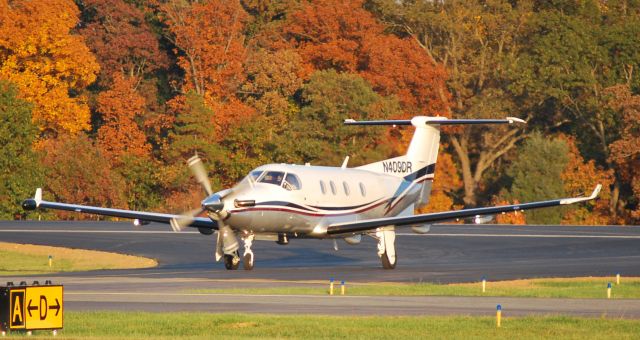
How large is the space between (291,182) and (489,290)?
27.9 feet

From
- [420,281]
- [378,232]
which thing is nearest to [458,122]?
[378,232]

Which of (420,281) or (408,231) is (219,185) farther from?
(420,281)

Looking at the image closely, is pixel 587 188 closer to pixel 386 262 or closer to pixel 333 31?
pixel 333 31

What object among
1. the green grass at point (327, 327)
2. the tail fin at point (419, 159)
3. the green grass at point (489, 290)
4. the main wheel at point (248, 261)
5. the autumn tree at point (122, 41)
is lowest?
the green grass at point (327, 327)

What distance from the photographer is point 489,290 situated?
100ft

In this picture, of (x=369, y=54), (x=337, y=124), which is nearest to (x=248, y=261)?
(x=337, y=124)

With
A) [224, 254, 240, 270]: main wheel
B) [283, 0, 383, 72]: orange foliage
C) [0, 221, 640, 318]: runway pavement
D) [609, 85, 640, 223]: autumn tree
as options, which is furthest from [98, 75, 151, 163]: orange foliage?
[224, 254, 240, 270]: main wheel

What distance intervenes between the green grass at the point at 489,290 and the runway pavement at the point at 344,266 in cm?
139

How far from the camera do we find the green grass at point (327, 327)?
21.1 m

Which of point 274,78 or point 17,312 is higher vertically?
point 274,78

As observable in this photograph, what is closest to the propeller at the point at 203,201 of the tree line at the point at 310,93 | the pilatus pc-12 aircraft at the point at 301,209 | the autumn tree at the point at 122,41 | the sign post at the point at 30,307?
the pilatus pc-12 aircraft at the point at 301,209

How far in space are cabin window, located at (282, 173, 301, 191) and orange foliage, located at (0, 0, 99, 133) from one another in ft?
163

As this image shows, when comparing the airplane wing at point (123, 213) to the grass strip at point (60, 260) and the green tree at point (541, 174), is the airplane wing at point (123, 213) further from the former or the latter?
the green tree at point (541, 174)

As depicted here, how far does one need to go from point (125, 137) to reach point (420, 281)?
55.9 meters
